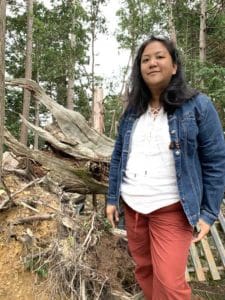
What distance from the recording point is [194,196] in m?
1.98

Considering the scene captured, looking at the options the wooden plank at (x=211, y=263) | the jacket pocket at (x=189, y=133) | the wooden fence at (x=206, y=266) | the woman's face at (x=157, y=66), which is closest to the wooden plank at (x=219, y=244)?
the wooden fence at (x=206, y=266)

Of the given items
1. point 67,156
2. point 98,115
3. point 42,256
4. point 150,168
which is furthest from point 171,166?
point 98,115

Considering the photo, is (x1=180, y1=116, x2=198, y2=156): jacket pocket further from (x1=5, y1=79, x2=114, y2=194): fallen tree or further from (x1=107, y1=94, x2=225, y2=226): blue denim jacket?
(x1=5, y1=79, x2=114, y2=194): fallen tree

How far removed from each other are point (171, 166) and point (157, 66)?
Answer: 544mm

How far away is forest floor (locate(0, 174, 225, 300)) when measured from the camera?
9.94ft

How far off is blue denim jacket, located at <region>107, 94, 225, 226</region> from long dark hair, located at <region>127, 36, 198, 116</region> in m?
0.05

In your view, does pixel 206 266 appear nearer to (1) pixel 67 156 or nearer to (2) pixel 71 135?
(1) pixel 67 156

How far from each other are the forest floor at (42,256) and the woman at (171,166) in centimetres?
118

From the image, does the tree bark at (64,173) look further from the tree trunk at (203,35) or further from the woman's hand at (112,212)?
the tree trunk at (203,35)

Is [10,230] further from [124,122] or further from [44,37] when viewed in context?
[44,37]

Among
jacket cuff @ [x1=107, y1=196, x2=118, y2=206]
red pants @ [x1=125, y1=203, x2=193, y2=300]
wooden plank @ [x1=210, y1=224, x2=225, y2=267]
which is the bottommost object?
wooden plank @ [x1=210, y1=224, x2=225, y2=267]

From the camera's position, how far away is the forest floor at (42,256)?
303 centimetres

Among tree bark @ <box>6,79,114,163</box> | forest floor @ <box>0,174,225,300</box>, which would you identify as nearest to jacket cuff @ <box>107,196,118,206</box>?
forest floor @ <box>0,174,225,300</box>

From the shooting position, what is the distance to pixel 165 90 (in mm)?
2072
